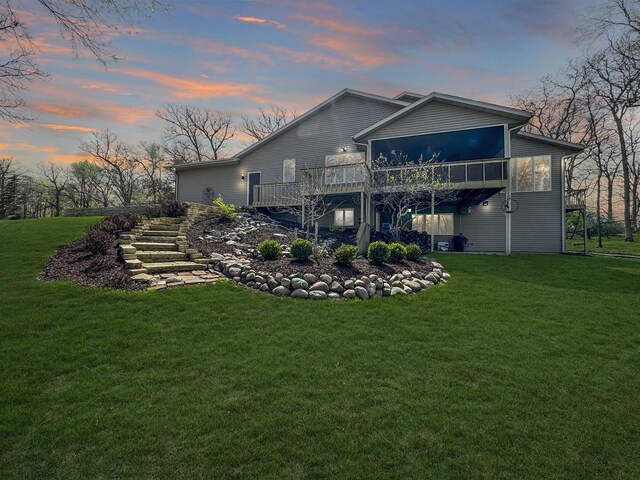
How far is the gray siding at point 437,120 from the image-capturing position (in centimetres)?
1313

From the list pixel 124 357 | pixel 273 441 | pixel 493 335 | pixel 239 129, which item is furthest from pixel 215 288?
pixel 239 129

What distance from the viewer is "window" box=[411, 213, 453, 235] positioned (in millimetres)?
15406

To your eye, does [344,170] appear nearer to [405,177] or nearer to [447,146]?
[405,177]

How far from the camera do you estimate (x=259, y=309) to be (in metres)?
5.76

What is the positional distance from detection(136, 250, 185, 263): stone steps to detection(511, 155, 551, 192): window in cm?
1458

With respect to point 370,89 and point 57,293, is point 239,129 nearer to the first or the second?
Answer: point 370,89

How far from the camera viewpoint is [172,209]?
12.2 metres

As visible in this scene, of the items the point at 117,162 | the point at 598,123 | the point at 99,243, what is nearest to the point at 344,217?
the point at 99,243

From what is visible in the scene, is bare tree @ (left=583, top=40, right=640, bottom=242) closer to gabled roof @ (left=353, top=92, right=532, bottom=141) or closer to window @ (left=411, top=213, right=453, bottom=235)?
gabled roof @ (left=353, top=92, right=532, bottom=141)

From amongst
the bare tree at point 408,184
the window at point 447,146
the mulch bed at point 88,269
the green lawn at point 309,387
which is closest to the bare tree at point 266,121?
the window at point 447,146

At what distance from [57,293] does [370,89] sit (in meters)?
16.9

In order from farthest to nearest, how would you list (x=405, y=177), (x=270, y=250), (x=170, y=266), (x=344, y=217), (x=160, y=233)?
(x=344, y=217)
(x=405, y=177)
(x=160, y=233)
(x=270, y=250)
(x=170, y=266)

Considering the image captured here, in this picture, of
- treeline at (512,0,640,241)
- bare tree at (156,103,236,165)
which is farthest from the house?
bare tree at (156,103,236,165)

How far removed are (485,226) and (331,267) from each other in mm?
10477
